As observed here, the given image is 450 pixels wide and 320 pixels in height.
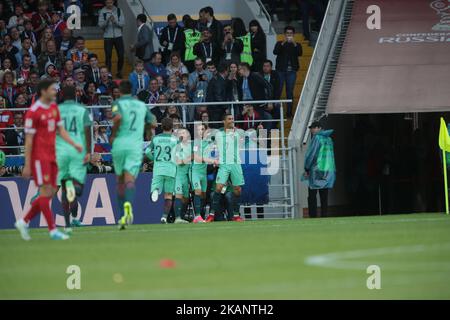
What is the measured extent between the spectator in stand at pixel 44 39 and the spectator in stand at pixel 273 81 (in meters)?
5.58

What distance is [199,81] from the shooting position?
29609 millimetres

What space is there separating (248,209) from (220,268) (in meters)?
16.1

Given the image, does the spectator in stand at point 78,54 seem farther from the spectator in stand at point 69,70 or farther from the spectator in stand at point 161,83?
the spectator in stand at point 161,83

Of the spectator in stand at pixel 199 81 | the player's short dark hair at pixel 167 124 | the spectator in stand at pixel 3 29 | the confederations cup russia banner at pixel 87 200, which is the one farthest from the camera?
the spectator in stand at pixel 3 29

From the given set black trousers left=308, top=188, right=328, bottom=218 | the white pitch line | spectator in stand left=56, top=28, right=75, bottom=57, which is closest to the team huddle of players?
black trousers left=308, top=188, right=328, bottom=218

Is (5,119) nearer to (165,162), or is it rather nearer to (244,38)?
(165,162)

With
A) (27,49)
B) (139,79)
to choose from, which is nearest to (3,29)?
(27,49)

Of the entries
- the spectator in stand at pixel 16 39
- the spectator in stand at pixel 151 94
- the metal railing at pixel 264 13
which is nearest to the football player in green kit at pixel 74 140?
the spectator in stand at pixel 151 94

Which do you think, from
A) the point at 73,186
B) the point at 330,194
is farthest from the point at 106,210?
the point at 73,186

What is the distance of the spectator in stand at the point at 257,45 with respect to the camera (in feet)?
102

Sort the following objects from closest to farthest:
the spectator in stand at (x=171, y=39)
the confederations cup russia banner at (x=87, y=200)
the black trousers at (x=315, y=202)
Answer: the black trousers at (x=315, y=202), the confederations cup russia banner at (x=87, y=200), the spectator in stand at (x=171, y=39)

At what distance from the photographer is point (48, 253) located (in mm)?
15703

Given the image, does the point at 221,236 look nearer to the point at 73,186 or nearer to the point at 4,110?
the point at 73,186

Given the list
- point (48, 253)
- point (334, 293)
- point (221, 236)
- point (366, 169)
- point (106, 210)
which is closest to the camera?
point (334, 293)
